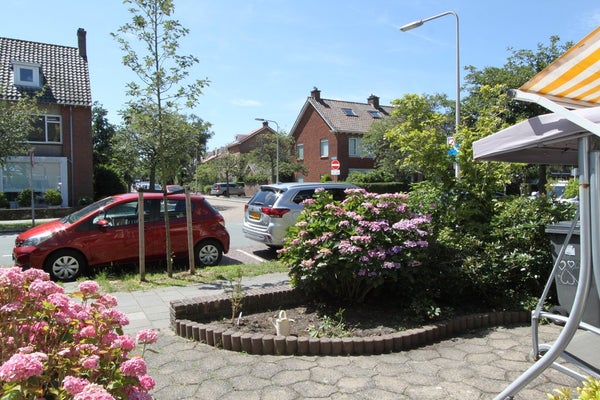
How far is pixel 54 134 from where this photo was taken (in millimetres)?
24656

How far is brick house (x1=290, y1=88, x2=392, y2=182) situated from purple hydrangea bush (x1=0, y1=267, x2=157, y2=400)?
111 feet

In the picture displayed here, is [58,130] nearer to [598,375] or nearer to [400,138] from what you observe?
[400,138]

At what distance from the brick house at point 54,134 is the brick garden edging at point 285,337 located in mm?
23036

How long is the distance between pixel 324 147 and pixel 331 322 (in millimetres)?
36265

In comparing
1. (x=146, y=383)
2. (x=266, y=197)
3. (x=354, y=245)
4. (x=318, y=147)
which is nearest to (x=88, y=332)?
(x=146, y=383)

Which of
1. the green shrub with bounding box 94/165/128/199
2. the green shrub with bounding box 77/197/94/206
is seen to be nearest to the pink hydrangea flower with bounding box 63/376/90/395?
the green shrub with bounding box 77/197/94/206

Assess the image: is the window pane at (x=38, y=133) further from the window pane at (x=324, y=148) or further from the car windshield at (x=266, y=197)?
the window pane at (x=324, y=148)

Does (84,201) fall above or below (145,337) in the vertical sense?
above

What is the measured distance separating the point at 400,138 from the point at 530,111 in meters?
17.8

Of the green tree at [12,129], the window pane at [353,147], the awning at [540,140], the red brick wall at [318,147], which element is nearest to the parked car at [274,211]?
the awning at [540,140]

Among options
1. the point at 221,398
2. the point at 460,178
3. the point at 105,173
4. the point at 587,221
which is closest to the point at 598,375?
the point at 587,221

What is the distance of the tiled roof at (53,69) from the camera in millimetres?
24188

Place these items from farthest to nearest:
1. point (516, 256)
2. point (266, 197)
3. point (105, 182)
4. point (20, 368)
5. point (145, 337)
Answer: point (105, 182) < point (266, 197) < point (516, 256) < point (145, 337) < point (20, 368)

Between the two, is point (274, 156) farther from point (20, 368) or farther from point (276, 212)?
point (20, 368)
